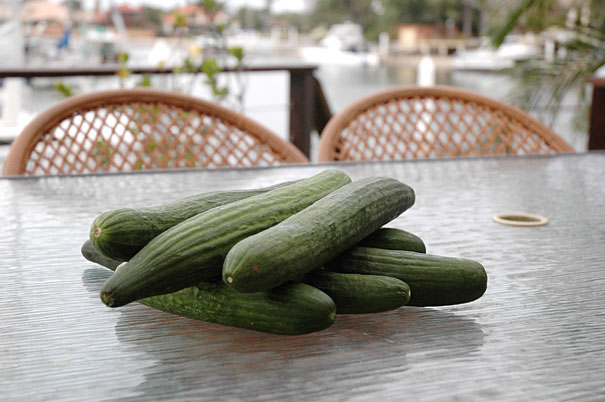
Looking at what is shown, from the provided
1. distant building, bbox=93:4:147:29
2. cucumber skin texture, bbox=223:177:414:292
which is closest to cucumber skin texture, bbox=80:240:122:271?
cucumber skin texture, bbox=223:177:414:292

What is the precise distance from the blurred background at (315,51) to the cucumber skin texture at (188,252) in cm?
183

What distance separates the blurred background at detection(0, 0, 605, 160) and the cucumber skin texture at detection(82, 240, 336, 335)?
6.13 ft

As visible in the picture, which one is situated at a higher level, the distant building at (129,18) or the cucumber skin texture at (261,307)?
the distant building at (129,18)

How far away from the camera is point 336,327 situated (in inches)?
20.6

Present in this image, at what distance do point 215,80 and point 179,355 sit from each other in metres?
3.20

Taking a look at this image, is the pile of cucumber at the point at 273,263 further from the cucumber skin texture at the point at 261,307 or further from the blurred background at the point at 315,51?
the blurred background at the point at 315,51

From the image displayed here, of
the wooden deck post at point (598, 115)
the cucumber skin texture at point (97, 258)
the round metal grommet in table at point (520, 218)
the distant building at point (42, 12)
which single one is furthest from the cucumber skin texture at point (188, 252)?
the distant building at point (42, 12)

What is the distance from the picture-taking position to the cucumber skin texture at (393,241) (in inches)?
23.0

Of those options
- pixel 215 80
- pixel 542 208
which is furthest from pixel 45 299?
pixel 215 80

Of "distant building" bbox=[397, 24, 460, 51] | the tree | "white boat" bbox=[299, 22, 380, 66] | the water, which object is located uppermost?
"distant building" bbox=[397, 24, 460, 51]

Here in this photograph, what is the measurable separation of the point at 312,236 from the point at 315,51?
38738 mm

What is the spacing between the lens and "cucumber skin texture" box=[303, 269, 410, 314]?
1.61 feet

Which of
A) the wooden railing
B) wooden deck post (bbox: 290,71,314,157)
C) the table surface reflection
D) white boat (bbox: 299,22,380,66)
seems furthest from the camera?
white boat (bbox: 299,22,380,66)

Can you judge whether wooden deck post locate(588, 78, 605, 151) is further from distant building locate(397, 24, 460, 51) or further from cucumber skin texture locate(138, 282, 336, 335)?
distant building locate(397, 24, 460, 51)
